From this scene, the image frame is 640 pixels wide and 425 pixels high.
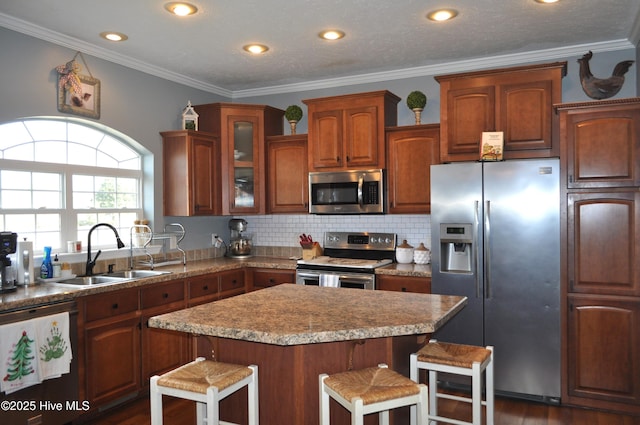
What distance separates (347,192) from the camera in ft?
15.5

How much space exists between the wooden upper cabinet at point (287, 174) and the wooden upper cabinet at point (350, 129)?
172 mm

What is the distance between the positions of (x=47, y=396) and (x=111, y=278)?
1.09 meters

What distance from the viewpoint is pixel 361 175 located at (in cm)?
463

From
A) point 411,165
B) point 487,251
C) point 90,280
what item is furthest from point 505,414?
point 90,280

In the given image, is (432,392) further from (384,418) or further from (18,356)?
(18,356)

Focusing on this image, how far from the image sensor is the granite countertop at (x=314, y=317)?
2.05m

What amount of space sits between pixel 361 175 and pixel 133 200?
211 cm

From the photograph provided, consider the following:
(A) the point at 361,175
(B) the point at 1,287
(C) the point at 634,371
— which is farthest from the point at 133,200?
(C) the point at 634,371

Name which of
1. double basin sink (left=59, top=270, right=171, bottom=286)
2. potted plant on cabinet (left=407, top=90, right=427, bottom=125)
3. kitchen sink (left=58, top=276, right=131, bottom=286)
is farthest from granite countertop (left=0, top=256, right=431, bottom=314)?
potted plant on cabinet (left=407, top=90, right=427, bottom=125)

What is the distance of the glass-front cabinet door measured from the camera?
5.03 meters

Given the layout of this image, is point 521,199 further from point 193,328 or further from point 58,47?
point 58,47

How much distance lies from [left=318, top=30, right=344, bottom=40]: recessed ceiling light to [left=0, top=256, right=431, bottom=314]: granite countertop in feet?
6.25

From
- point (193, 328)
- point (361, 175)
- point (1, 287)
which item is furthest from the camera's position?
point (361, 175)

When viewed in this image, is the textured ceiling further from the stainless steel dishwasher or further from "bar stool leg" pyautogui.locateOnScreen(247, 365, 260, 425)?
"bar stool leg" pyautogui.locateOnScreen(247, 365, 260, 425)
